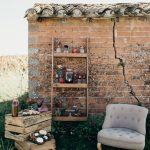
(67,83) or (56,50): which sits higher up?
(56,50)

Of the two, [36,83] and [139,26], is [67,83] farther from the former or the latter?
[139,26]

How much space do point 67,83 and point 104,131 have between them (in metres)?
1.45

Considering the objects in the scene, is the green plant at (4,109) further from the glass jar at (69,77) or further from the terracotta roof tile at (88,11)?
the terracotta roof tile at (88,11)

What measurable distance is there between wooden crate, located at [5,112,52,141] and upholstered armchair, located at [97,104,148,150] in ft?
3.60

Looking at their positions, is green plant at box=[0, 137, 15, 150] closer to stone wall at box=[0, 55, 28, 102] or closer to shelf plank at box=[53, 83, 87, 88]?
shelf plank at box=[53, 83, 87, 88]

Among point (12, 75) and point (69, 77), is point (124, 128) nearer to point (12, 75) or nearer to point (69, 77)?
point (69, 77)

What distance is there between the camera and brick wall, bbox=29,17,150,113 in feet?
22.9

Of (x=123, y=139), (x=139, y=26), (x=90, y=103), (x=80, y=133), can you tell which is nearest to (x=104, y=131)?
(x=123, y=139)

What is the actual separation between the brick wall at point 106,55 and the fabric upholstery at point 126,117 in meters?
0.85

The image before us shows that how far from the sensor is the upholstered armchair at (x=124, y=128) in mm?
5461

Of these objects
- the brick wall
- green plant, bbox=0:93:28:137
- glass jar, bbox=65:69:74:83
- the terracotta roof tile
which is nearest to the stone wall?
green plant, bbox=0:93:28:137

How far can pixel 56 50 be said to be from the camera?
6.85 meters

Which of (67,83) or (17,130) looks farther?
(67,83)

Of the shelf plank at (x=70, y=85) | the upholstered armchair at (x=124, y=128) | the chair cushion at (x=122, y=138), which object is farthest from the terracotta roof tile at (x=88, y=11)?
the chair cushion at (x=122, y=138)
